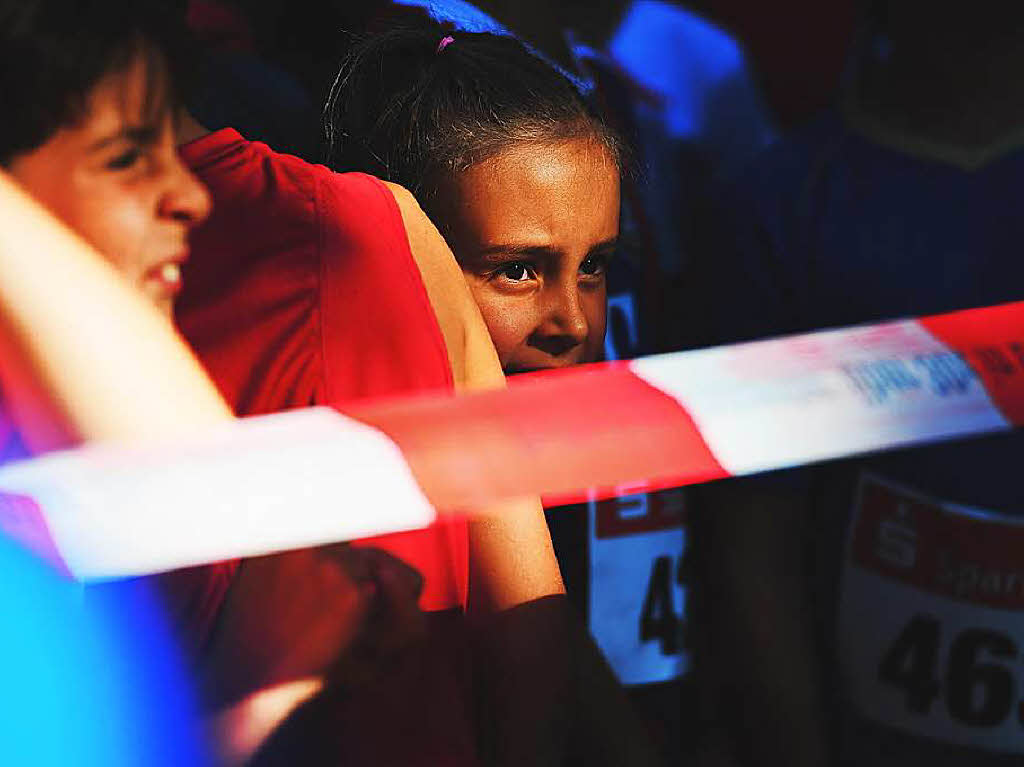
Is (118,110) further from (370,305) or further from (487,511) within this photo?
(487,511)

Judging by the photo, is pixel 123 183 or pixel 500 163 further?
pixel 500 163

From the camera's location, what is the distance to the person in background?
3.23 ft

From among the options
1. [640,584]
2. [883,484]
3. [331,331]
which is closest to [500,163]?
[331,331]

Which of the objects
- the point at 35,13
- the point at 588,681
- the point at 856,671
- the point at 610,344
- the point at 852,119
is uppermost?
the point at 35,13

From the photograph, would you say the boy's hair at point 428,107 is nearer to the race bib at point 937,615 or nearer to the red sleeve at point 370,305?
the red sleeve at point 370,305

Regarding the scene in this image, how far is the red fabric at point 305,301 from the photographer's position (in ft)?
1.83

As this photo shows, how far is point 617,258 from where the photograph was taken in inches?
37.9

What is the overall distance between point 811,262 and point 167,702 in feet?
2.23

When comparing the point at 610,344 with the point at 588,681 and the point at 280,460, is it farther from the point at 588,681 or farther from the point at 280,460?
the point at 280,460

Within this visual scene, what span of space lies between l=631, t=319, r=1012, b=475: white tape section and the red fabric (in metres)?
0.13

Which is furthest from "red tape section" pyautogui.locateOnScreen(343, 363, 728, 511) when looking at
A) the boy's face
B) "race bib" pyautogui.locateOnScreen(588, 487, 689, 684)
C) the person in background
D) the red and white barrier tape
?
the person in background

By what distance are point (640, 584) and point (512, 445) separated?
17.5 inches

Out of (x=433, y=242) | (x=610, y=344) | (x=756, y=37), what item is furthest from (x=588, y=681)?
(x=756, y=37)

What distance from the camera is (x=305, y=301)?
1.92 ft
